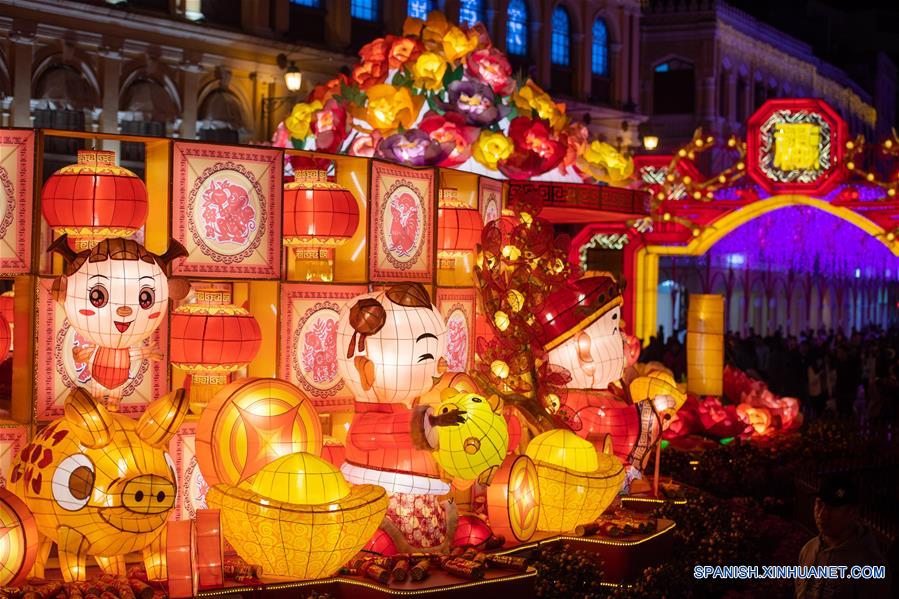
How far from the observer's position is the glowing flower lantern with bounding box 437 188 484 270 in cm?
1047

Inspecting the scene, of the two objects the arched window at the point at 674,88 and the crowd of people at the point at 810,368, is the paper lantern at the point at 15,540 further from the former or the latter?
the arched window at the point at 674,88

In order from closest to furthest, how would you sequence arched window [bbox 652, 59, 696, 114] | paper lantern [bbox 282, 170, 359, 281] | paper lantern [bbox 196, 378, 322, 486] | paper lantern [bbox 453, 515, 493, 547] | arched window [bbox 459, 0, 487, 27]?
paper lantern [bbox 196, 378, 322, 486] < paper lantern [bbox 453, 515, 493, 547] < paper lantern [bbox 282, 170, 359, 281] < arched window [bbox 459, 0, 487, 27] < arched window [bbox 652, 59, 696, 114]

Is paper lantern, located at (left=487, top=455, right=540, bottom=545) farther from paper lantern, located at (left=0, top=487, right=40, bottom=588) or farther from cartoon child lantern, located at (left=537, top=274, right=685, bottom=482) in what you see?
paper lantern, located at (left=0, top=487, right=40, bottom=588)

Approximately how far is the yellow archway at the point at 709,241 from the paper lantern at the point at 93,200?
47.6 ft

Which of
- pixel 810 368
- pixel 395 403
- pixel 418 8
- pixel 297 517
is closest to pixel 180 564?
pixel 297 517

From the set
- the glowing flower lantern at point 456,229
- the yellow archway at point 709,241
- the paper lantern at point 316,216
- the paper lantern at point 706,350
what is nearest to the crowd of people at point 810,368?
the yellow archway at point 709,241

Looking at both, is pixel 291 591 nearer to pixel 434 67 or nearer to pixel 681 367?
pixel 434 67

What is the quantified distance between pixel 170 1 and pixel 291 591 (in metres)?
17.8

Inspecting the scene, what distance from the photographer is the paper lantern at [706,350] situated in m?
16.3

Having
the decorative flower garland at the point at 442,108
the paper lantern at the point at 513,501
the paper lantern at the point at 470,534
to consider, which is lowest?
the paper lantern at the point at 470,534

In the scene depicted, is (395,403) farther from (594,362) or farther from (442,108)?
(442,108)

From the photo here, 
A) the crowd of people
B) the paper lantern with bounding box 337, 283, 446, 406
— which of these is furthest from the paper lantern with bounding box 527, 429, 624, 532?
the crowd of people

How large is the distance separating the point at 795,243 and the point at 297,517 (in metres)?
23.7

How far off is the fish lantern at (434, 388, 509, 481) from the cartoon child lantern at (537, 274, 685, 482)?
77.9 inches
